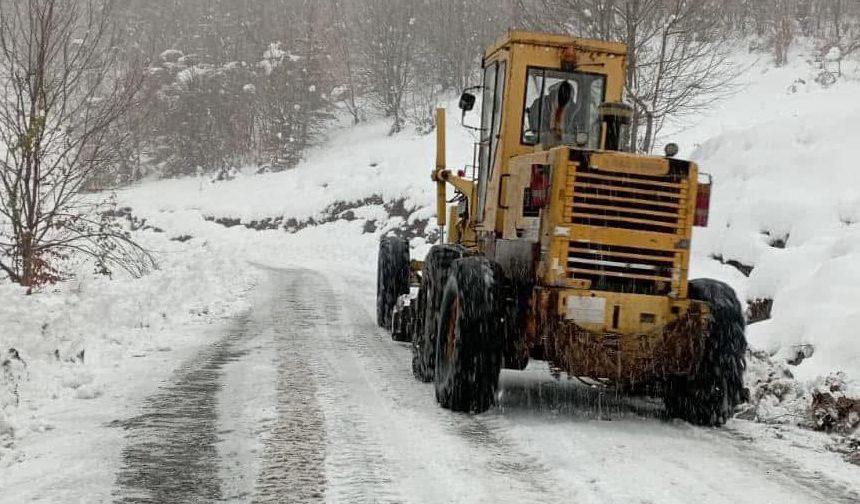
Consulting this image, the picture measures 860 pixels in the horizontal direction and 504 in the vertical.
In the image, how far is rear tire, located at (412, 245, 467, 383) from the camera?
777 centimetres

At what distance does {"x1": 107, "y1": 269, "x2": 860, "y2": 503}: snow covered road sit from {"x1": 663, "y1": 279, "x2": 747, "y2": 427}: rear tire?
19cm

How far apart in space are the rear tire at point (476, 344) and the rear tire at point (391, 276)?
5459mm

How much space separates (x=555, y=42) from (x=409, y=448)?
13.5 feet

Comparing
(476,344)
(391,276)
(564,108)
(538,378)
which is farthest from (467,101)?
(391,276)

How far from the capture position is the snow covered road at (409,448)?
4.59m

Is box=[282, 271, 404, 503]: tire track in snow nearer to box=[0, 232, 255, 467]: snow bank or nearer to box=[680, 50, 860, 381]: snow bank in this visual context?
Answer: box=[0, 232, 255, 467]: snow bank

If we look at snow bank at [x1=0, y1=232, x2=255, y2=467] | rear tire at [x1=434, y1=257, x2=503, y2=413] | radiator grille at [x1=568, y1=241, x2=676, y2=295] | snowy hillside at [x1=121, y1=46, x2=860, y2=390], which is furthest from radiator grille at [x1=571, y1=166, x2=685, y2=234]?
snow bank at [x1=0, y1=232, x2=255, y2=467]

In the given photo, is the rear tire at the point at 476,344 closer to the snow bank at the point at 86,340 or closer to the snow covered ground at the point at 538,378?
the snow covered ground at the point at 538,378

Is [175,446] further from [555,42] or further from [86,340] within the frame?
[555,42]

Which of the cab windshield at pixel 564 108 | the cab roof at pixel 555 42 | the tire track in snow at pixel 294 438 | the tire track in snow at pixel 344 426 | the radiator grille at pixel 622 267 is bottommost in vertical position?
the tire track in snow at pixel 294 438

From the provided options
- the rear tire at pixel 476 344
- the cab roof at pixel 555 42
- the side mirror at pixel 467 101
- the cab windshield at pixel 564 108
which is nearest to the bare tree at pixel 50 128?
the side mirror at pixel 467 101

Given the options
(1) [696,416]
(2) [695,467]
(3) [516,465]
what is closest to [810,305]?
(1) [696,416]

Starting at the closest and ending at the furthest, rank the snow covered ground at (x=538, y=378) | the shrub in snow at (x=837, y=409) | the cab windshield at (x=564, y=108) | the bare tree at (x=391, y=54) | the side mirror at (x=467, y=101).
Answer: the snow covered ground at (x=538, y=378)
the shrub in snow at (x=837, y=409)
the cab windshield at (x=564, y=108)
the side mirror at (x=467, y=101)
the bare tree at (x=391, y=54)

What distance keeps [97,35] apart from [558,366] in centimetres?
794
